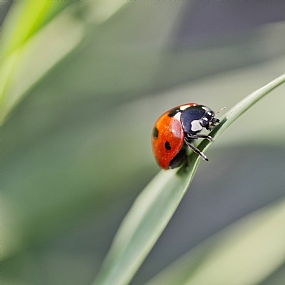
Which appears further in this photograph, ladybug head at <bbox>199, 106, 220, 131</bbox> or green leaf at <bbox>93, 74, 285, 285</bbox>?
ladybug head at <bbox>199, 106, 220, 131</bbox>

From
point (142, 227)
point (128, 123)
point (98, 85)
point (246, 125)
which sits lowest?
point (142, 227)

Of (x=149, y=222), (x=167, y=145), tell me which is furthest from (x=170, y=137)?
(x=149, y=222)

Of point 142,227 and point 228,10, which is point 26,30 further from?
point 228,10

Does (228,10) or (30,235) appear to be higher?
(228,10)

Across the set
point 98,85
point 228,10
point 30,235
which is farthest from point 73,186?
point 228,10

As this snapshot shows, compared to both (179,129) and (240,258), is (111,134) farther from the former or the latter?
(240,258)

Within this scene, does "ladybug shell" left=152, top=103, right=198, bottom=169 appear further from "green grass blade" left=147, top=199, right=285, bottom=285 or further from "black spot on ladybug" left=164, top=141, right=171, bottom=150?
"green grass blade" left=147, top=199, right=285, bottom=285

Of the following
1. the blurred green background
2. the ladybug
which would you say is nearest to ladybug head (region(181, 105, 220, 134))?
the ladybug
